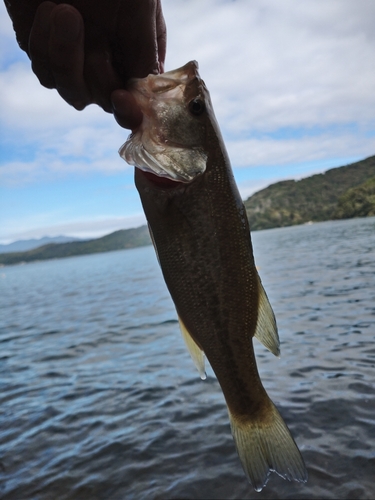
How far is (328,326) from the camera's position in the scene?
41.0 feet

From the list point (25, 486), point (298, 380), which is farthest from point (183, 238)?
point (298, 380)

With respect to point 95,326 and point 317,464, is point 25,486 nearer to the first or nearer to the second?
point 317,464

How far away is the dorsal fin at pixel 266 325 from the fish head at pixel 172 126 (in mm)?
960

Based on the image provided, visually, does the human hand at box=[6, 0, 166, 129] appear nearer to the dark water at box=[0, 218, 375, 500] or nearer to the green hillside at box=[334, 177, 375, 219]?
the dark water at box=[0, 218, 375, 500]

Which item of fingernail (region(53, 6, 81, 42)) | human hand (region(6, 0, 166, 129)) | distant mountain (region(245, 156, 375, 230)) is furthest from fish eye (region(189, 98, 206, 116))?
distant mountain (region(245, 156, 375, 230))

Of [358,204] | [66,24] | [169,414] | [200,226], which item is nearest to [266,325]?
[200,226]

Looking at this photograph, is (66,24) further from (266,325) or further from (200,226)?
(266,325)

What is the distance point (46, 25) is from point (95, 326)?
18391 millimetres

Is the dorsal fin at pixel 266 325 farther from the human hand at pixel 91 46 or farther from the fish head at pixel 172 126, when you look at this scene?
the human hand at pixel 91 46

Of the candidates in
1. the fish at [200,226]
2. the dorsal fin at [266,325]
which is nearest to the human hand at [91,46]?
the fish at [200,226]

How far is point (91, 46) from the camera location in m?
2.21

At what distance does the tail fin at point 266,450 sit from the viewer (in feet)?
9.35

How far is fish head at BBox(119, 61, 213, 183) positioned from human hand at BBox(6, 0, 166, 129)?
9 centimetres

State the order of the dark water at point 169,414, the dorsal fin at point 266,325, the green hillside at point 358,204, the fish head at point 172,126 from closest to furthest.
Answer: the fish head at point 172,126 < the dorsal fin at point 266,325 < the dark water at point 169,414 < the green hillside at point 358,204
